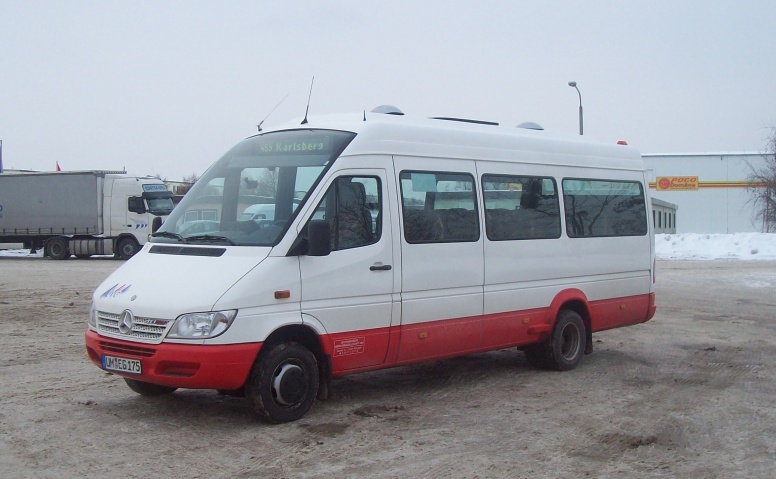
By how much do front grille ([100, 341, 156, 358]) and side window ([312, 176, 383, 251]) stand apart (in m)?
1.80

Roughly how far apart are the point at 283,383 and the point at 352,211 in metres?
1.67

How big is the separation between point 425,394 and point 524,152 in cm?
303

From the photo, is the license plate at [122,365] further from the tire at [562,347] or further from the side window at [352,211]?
the tire at [562,347]

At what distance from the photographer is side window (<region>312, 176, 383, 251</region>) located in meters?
7.67

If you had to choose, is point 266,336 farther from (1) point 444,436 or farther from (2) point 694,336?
(2) point 694,336

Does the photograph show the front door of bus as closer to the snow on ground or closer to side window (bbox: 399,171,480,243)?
side window (bbox: 399,171,480,243)

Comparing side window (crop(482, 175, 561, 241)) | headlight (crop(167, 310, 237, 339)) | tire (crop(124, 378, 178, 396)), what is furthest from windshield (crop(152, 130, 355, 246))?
side window (crop(482, 175, 561, 241))

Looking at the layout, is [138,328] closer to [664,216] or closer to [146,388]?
[146,388]

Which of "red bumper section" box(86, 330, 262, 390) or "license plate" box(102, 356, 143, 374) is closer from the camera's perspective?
"red bumper section" box(86, 330, 262, 390)

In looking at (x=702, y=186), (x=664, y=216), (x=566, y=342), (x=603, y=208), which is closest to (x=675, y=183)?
(x=702, y=186)

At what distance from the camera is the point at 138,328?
7008mm

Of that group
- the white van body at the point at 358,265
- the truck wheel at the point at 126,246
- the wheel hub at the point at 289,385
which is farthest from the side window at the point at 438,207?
the truck wheel at the point at 126,246

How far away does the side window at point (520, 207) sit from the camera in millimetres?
9312

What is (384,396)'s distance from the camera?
862cm
